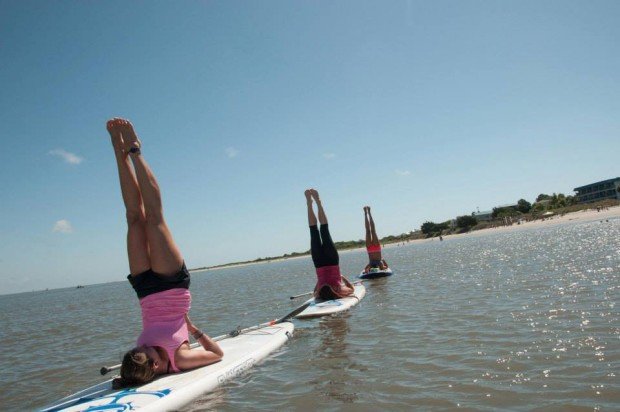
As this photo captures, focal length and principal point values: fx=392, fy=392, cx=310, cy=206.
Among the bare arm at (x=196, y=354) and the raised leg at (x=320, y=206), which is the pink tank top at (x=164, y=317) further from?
the raised leg at (x=320, y=206)

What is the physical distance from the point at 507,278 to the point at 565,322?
714cm

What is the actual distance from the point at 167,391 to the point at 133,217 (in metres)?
2.36

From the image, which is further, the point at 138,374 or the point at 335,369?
the point at 335,369

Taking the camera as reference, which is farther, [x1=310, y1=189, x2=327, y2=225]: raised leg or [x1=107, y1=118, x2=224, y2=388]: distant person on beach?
[x1=310, y1=189, x2=327, y2=225]: raised leg

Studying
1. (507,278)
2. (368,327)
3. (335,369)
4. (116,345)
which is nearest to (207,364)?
(335,369)

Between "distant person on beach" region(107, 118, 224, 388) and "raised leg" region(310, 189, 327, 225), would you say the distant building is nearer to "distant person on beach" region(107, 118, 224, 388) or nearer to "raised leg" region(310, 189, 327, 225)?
"raised leg" region(310, 189, 327, 225)

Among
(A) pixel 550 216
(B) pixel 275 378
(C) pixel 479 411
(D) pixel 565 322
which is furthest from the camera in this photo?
(A) pixel 550 216

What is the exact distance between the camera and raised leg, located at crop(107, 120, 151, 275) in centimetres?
530

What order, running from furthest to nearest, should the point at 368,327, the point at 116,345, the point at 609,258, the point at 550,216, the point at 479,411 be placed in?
the point at 550,216
the point at 609,258
the point at 116,345
the point at 368,327
the point at 479,411

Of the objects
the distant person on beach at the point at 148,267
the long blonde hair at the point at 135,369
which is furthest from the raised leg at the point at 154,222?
the long blonde hair at the point at 135,369

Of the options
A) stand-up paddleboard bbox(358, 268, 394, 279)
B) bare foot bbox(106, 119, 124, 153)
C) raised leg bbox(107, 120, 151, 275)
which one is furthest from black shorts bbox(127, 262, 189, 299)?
stand-up paddleboard bbox(358, 268, 394, 279)

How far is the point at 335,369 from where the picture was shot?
6207mm

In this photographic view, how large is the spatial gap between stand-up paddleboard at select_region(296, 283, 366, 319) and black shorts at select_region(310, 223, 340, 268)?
1179 millimetres

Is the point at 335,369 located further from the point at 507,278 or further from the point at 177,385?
the point at 507,278
